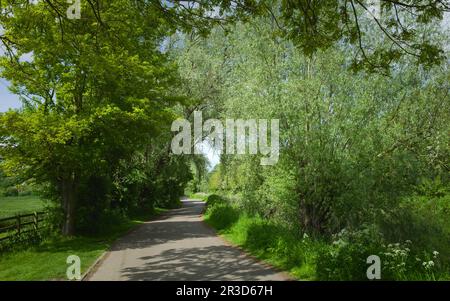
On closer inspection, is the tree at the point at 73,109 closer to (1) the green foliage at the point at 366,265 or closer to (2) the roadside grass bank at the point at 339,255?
(2) the roadside grass bank at the point at 339,255

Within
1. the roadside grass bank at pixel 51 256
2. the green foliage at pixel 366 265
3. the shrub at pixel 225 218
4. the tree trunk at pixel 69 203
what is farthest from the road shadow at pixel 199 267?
the tree trunk at pixel 69 203

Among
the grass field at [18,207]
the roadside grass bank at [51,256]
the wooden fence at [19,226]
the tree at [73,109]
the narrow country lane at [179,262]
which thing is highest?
the tree at [73,109]

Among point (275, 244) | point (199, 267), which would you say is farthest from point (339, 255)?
point (199, 267)

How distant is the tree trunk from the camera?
58.2 ft

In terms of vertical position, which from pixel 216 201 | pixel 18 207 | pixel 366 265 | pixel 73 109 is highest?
pixel 73 109

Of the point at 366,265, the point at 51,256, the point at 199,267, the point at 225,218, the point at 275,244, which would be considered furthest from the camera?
the point at 225,218

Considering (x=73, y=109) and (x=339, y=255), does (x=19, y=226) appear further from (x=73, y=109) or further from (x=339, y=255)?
(x=339, y=255)

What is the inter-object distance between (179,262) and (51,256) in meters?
4.73

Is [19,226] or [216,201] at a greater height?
[216,201]

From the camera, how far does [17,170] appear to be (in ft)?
53.3

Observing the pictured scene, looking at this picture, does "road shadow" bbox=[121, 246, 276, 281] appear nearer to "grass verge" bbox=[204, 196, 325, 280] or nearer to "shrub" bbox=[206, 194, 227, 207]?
"grass verge" bbox=[204, 196, 325, 280]

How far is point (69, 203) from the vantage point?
17.9 meters

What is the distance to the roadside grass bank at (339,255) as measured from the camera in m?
7.45

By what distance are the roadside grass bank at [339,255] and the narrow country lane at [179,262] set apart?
2.00 feet
